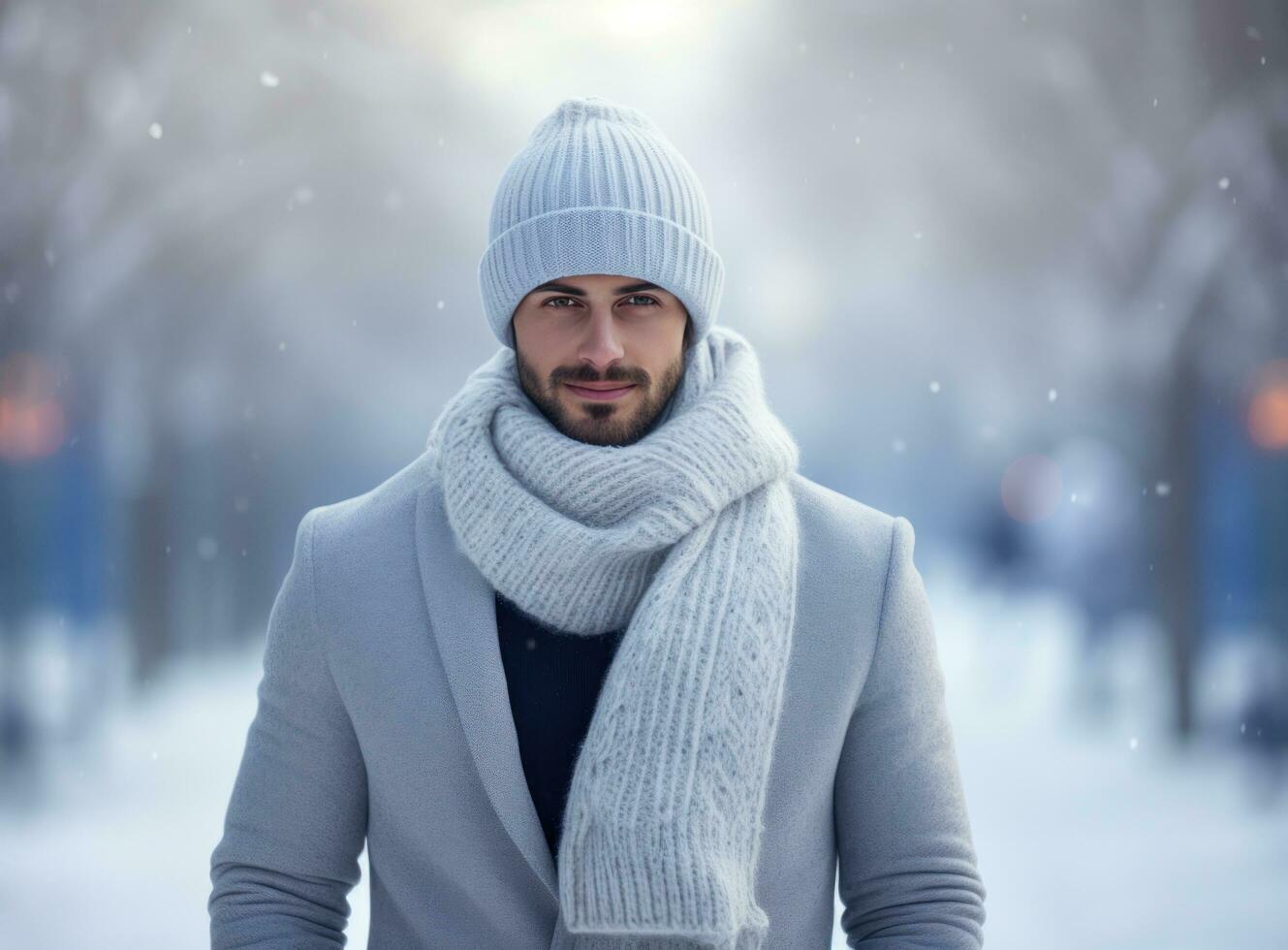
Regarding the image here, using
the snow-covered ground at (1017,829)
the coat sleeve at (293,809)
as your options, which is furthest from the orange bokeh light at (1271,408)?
the coat sleeve at (293,809)

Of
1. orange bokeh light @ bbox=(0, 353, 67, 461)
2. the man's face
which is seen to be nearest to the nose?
the man's face

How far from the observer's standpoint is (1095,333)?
466cm

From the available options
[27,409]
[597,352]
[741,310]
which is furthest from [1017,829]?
[27,409]

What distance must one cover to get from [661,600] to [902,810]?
34 cm

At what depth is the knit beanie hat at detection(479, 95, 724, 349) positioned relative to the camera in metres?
1.34

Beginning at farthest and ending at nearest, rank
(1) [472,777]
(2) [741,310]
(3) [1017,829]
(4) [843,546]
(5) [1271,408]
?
(2) [741,310]
(5) [1271,408]
(3) [1017,829]
(4) [843,546]
(1) [472,777]

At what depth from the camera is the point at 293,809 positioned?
1263mm

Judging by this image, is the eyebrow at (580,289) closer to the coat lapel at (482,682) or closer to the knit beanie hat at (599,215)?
the knit beanie hat at (599,215)

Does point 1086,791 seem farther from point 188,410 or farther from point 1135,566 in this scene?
point 188,410

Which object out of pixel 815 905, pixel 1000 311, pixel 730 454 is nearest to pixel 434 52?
pixel 1000 311

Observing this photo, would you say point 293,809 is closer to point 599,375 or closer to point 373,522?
point 373,522

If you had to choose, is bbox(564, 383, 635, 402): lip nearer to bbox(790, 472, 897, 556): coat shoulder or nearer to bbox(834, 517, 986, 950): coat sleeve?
bbox(790, 472, 897, 556): coat shoulder

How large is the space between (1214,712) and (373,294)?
3.67 metres

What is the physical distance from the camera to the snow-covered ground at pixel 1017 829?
10.4 ft
